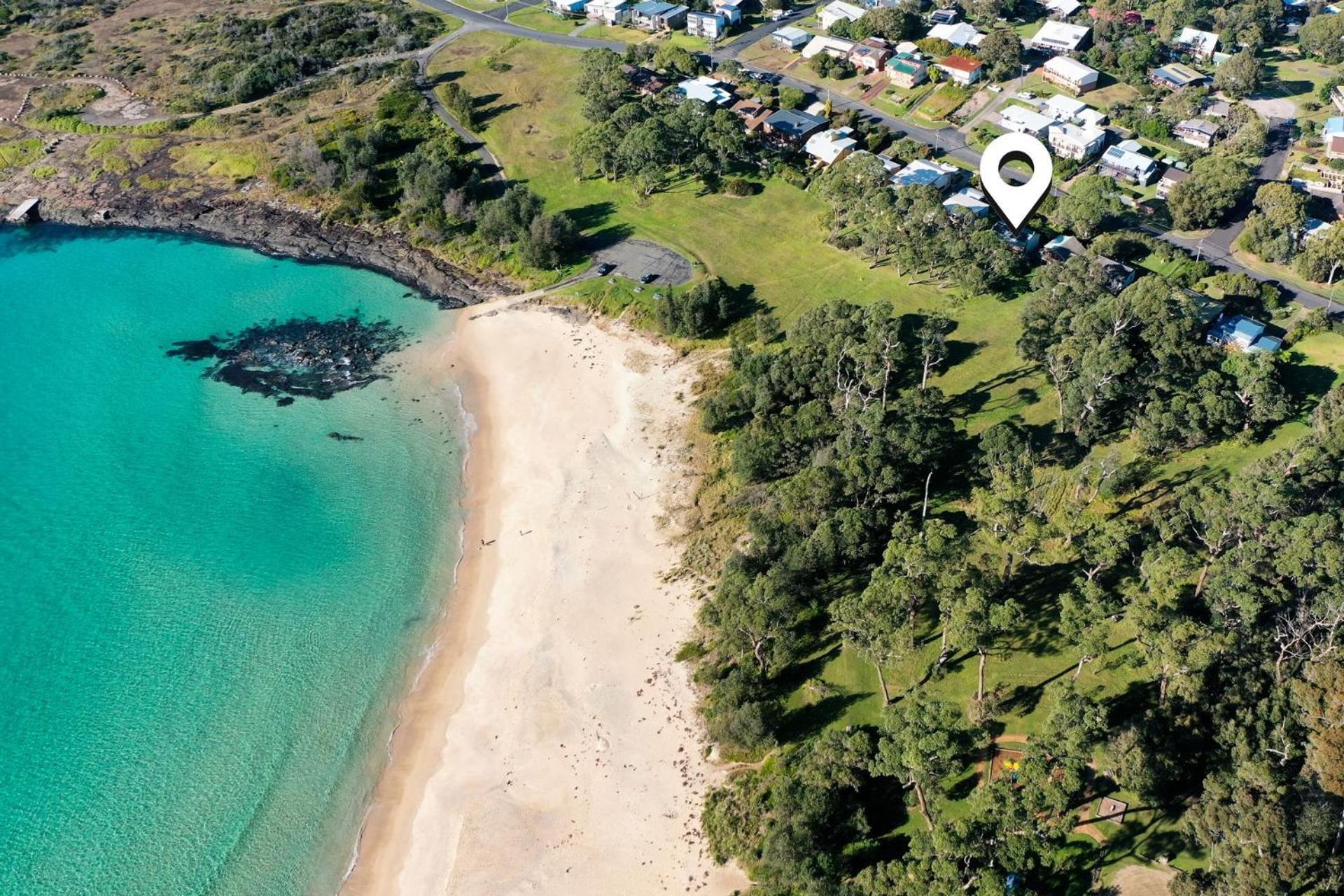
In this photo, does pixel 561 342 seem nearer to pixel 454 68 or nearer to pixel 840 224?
pixel 840 224

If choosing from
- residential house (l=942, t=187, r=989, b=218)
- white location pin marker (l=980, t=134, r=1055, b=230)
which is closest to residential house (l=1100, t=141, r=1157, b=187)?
residential house (l=942, t=187, r=989, b=218)

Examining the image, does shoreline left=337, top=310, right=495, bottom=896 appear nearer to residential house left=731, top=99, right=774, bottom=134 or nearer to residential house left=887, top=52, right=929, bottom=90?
residential house left=731, top=99, right=774, bottom=134

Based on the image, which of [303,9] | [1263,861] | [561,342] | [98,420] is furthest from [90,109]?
[1263,861]

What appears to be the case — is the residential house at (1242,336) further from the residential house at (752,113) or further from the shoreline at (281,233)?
the shoreline at (281,233)

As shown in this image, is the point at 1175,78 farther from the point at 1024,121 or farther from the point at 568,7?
the point at 568,7

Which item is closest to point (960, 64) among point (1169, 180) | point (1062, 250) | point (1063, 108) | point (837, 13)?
point (1063, 108)

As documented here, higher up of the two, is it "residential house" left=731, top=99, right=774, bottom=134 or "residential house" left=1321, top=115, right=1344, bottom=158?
"residential house" left=731, top=99, right=774, bottom=134
